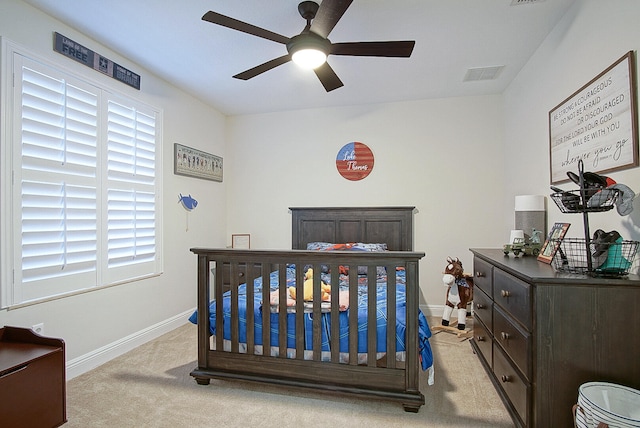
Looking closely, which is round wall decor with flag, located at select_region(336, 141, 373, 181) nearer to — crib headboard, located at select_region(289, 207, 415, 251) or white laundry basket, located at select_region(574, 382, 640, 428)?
crib headboard, located at select_region(289, 207, 415, 251)

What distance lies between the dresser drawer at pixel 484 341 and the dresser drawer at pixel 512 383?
90 mm

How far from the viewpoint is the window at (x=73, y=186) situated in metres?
2.10

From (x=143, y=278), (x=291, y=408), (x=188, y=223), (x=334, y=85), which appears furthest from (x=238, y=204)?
(x=291, y=408)

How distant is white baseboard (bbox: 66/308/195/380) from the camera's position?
7.93 feet

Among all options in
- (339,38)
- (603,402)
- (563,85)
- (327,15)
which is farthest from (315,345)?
(563,85)

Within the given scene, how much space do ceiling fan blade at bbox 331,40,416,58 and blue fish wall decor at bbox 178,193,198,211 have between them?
7.76 ft

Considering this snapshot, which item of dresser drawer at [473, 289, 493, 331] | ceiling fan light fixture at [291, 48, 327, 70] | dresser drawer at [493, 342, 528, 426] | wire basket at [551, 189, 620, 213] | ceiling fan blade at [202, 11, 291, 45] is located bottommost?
dresser drawer at [493, 342, 528, 426]

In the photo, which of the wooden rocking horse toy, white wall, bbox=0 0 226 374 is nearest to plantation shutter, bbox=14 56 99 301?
white wall, bbox=0 0 226 374

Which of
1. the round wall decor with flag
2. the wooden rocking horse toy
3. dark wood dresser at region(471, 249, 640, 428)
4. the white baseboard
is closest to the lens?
dark wood dresser at region(471, 249, 640, 428)

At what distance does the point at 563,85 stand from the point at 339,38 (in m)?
1.67

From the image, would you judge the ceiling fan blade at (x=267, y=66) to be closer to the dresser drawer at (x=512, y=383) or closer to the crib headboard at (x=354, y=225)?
the crib headboard at (x=354, y=225)

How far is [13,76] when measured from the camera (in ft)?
6.77

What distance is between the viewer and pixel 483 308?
2383 millimetres

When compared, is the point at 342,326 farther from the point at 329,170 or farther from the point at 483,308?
the point at 329,170
